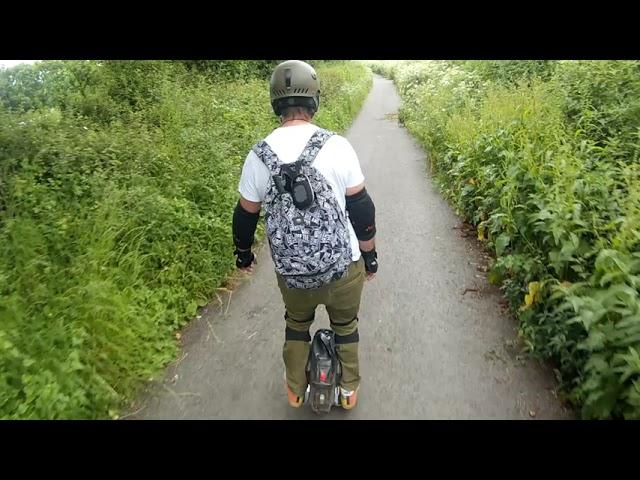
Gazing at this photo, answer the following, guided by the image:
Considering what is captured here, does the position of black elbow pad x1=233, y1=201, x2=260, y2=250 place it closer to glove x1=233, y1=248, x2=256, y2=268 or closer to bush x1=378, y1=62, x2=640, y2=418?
glove x1=233, y1=248, x2=256, y2=268

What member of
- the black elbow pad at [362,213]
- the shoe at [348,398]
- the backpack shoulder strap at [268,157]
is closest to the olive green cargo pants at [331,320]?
the shoe at [348,398]

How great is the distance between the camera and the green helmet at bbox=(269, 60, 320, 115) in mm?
2064

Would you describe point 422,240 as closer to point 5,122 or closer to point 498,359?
point 498,359

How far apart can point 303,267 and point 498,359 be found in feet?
6.06

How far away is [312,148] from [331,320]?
1135 millimetres

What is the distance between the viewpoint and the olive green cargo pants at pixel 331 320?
2.35m

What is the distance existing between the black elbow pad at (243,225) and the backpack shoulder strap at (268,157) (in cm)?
35

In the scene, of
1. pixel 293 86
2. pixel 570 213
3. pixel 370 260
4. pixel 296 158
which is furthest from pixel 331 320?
pixel 570 213

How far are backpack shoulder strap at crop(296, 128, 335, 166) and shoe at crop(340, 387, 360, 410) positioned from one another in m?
1.54

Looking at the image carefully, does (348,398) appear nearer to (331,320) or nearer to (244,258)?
(331,320)

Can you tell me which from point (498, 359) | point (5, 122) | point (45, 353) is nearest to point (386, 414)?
point (498, 359)

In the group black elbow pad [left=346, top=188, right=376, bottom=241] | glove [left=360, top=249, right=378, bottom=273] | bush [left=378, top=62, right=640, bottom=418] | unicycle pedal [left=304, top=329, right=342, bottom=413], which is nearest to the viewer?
black elbow pad [left=346, top=188, right=376, bottom=241]

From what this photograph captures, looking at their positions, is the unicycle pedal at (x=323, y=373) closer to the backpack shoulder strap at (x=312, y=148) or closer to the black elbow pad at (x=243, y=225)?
the black elbow pad at (x=243, y=225)

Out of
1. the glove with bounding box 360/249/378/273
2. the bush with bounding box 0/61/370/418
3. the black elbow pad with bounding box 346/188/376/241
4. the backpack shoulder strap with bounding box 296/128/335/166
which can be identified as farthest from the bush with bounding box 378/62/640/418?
the bush with bounding box 0/61/370/418
